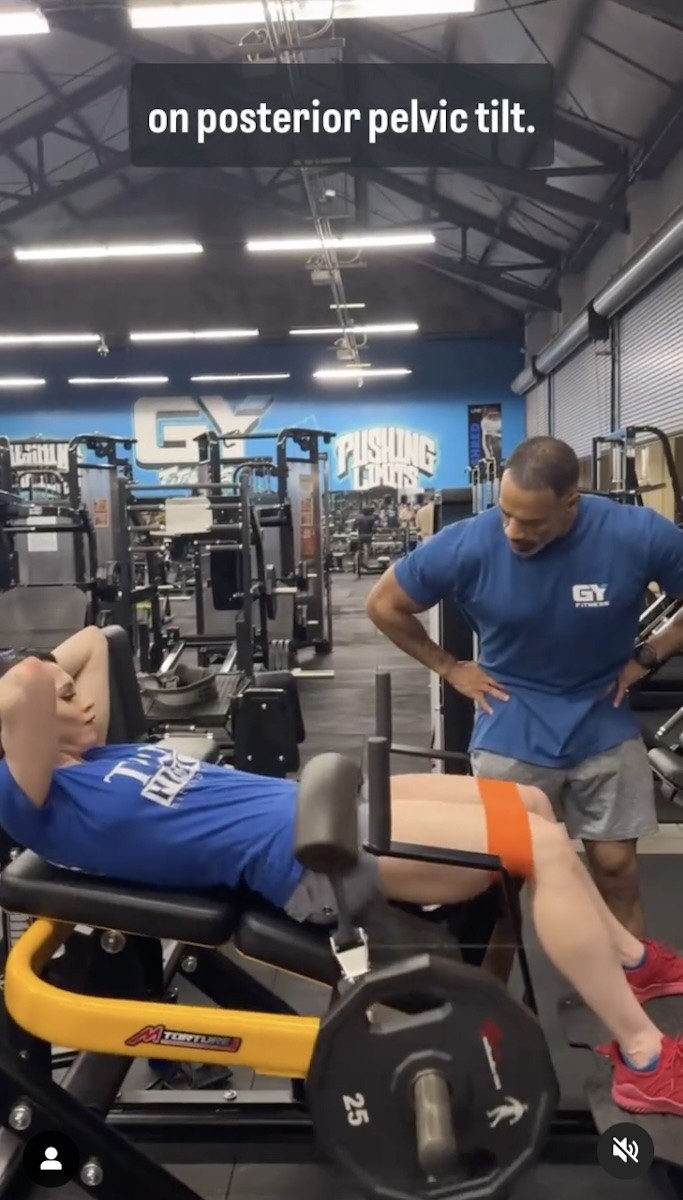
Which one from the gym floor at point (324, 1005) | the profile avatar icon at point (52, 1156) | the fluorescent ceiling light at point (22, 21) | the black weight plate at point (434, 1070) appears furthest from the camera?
the fluorescent ceiling light at point (22, 21)

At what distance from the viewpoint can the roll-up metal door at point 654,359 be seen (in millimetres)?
7234

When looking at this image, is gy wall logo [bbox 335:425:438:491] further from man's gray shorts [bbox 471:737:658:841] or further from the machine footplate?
the machine footplate

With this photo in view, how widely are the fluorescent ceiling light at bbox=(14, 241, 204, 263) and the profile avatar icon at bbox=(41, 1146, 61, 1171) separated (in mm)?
9649

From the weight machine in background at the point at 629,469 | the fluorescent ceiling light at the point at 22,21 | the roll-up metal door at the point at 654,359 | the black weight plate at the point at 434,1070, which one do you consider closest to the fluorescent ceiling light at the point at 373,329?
the roll-up metal door at the point at 654,359

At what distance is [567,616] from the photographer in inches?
77.7

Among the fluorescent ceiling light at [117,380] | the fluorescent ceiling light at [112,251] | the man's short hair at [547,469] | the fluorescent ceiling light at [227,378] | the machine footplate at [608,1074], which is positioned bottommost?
the machine footplate at [608,1074]

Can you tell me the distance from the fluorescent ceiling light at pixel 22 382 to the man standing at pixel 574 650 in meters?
14.8

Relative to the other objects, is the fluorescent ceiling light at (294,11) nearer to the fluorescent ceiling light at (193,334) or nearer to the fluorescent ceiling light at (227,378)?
the fluorescent ceiling light at (193,334)

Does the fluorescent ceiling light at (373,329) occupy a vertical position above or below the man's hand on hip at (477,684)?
above

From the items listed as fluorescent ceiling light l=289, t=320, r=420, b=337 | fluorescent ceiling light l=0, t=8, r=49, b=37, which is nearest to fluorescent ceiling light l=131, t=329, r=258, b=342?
fluorescent ceiling light l=289, t=320, r=420, b=337

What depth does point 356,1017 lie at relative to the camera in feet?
4.23

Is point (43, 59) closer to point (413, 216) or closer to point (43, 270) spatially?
point (413, 216)

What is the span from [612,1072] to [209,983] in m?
0.79

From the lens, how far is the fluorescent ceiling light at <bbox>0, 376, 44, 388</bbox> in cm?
1552
